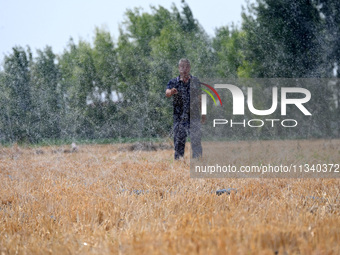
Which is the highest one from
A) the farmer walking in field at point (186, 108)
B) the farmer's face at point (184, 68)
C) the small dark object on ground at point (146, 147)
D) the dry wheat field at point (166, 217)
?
the farmer's face at point (184, 68)

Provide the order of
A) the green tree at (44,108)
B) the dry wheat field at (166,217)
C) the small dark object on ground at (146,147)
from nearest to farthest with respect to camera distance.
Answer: the dry wheat field at (166,217), the small dark object on ground at (146,147), the green tree at (44,108)

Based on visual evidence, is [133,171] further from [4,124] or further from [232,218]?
[4,124]

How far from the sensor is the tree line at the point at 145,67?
569 inches

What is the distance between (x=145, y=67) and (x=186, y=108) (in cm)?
1318

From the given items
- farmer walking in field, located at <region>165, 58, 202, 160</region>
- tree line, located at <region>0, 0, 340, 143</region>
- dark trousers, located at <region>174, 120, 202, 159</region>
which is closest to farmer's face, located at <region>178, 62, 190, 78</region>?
farmer walking in field, located at <region>165, 58, 202, 160</region>

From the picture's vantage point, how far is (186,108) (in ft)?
20.6

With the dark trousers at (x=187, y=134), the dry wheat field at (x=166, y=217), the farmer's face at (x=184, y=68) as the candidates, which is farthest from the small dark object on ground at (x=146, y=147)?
the dry wheat field at (x=166, y=217)

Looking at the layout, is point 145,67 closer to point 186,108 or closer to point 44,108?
point 44,108

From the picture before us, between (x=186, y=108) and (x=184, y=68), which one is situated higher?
(x=184, y=68)

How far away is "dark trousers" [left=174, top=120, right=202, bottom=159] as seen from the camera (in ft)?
20.5

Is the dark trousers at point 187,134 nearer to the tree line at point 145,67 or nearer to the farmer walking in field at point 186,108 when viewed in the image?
the farmer walking in field at point 186,108

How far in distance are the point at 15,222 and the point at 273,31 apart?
16.9 meters

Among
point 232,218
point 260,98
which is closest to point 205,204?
point 232,218

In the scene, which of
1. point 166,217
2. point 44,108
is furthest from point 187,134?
point 44,108
